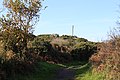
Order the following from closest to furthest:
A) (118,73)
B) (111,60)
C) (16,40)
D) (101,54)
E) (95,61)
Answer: (118,73), (111,60), (101,54), (95,61), (16,40)

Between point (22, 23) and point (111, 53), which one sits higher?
point (22, 23)

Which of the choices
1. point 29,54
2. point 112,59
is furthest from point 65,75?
point 112,59

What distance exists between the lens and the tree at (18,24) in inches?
1214

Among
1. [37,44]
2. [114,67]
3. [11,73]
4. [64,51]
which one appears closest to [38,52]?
[37,44]

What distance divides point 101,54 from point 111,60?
3.98m

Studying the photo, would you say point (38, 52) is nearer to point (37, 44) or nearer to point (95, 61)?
point (37, 44)

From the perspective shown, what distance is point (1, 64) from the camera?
22.2 m

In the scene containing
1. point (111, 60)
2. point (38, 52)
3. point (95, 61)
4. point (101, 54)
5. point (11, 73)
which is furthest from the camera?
point (38, 52)

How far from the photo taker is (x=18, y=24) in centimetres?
3169

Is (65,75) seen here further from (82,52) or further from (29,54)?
(82,52)

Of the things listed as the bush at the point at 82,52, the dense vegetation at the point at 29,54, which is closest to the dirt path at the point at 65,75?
the dense vegetation at the point at 29,54

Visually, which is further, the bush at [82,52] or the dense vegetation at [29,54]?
the bush at [82,52]

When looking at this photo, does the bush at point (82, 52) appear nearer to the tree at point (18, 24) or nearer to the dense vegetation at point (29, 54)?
the dense vegetation at point (29, 54)

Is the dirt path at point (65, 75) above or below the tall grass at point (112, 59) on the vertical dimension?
below
